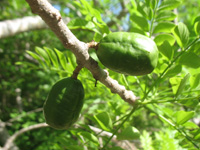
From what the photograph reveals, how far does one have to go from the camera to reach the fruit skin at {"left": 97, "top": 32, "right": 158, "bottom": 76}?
3.05 feet

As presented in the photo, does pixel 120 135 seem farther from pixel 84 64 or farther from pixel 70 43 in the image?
pixel 70 43

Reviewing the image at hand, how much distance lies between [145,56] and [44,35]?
6.54m

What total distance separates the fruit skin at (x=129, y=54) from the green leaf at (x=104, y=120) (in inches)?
15.5

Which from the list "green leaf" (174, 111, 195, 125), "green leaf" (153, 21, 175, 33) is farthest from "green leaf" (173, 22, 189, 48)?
"green leaf" (174, 111, 195, 125)

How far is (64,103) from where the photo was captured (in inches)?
44.1

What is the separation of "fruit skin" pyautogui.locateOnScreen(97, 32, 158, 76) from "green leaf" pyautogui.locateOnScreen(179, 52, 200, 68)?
364 mm

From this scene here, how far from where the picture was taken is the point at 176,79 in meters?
1.26

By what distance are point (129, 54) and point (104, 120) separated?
0.53m

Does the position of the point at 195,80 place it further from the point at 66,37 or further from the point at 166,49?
the point at 66,37

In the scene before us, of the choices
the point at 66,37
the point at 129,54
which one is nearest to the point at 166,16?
the point at 129,54

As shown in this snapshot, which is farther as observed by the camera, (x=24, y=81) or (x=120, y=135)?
(x=24, y=81)

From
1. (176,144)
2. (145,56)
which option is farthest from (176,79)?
(176,144)

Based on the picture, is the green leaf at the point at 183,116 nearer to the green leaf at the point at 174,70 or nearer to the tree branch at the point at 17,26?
the green leaf at the point at 174,70

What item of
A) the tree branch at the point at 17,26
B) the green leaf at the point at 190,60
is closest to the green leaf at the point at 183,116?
the green leaf at the point at 190,60
